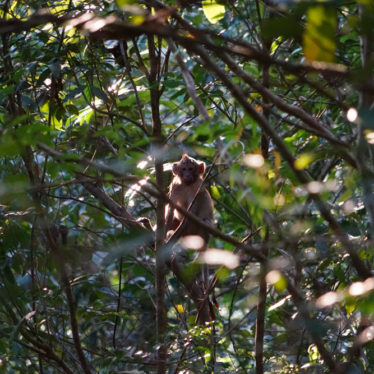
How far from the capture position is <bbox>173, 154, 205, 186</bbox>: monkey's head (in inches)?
316

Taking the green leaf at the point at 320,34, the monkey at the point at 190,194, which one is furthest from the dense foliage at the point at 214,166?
the monkey at the point at 190,194

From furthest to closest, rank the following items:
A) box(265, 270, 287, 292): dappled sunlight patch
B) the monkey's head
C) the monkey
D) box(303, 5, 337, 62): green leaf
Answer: the monkey's head
the monkey
box(265, 270, 287, 292): dappled sunlight patch
box(303, 5, 337, 62): green leaf

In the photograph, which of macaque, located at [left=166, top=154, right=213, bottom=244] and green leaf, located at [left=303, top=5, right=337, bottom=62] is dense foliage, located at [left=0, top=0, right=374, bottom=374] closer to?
green leaf, located at [left=303, top=5, right=337, bottom=62]

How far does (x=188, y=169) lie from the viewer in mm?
8039

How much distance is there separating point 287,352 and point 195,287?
1.42m

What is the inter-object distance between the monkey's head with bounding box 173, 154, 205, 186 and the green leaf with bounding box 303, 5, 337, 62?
6134mm

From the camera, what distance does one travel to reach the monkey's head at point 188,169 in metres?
8.02

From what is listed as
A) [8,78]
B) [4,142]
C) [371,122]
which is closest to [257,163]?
[371,122]

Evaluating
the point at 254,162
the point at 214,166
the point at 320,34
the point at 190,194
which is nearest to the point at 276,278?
the point at 254,162

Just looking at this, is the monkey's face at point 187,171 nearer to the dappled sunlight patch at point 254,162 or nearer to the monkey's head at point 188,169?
the monkey's head at point 188,169

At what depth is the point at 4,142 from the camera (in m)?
2.38

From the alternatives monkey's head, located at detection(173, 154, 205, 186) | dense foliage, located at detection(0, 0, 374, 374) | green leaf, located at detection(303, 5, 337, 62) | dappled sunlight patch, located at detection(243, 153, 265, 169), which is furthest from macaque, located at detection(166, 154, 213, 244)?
green leaf, located at detection(303, 5, 337, 62)

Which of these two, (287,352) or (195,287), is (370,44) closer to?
(287,352)

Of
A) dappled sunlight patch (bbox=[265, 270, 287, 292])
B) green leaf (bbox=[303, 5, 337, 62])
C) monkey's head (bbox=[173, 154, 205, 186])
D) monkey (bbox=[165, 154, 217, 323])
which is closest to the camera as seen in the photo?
green leaf (bbox=[303, 5, 337, 62])
